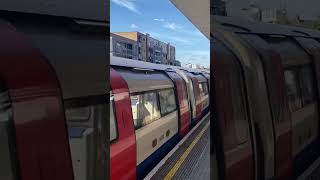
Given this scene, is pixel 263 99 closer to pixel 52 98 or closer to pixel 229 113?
pixel 229 113

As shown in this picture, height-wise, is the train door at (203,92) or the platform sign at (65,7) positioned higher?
the platform sign at (65,7)

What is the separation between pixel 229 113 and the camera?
1.29 meters

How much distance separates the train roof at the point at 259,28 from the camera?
4.31 ft

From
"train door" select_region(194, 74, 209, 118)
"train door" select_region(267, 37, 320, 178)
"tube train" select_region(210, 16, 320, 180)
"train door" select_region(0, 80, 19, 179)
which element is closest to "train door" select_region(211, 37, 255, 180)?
"tube train" select_region(210, 16, 320, 180)

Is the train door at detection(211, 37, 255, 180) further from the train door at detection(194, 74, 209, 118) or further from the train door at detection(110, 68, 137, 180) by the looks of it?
the train door at detection(110, 68, 137, 180)

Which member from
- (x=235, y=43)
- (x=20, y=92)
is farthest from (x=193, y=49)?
(x=20, y=92)

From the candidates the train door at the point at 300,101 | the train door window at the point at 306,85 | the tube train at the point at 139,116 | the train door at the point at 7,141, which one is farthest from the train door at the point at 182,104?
the train door at the point at 7,141

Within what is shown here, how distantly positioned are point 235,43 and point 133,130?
40 cm

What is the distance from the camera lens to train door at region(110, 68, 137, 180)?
1123 mm

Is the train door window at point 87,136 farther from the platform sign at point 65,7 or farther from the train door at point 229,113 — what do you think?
the train door at point 229,113

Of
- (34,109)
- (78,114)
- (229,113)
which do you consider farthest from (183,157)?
(34,109)

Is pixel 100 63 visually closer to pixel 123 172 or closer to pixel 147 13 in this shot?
pixel 147 13

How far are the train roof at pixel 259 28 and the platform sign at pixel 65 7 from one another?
0.34 metres

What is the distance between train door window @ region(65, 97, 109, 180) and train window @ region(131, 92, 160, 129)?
9 cm
